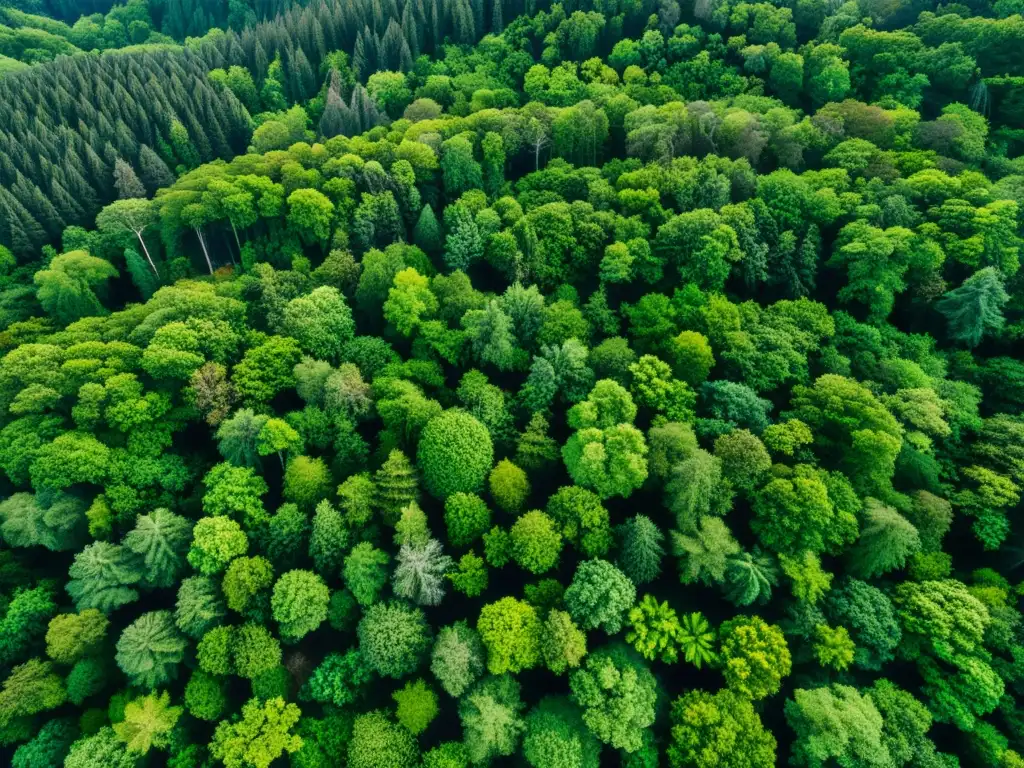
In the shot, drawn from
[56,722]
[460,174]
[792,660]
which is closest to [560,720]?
[792,660]

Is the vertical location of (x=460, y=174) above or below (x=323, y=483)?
above

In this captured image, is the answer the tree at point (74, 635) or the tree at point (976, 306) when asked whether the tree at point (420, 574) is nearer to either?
the tree at point (74, 635)

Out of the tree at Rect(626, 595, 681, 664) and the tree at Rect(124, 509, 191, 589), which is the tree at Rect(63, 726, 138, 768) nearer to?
the tree at Rect(124, 509, 191, 589)

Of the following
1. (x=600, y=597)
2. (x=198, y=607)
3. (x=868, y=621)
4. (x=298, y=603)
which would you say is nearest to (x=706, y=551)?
(x=600, y=597)

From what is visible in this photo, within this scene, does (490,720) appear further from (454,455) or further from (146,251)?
(146,251)

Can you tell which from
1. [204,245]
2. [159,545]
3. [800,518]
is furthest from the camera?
[204,245]

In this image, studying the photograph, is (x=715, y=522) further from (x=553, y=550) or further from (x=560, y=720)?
(x=560, y=720)

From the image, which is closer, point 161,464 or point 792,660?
point 792,660
